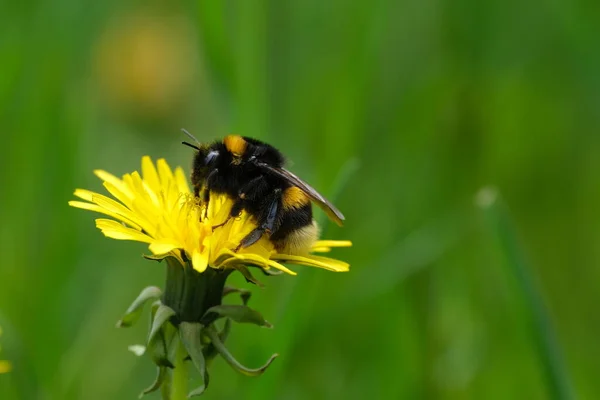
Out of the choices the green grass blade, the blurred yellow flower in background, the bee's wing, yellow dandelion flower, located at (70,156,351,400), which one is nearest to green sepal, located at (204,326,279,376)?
yellow dandelion flower, located at (70,156,351,400)

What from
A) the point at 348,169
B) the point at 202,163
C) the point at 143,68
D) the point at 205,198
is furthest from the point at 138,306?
the point at 143,68

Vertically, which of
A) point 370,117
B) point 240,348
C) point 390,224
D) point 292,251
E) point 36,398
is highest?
point 370,117

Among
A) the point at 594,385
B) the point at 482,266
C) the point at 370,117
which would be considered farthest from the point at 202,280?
the point at 370,117

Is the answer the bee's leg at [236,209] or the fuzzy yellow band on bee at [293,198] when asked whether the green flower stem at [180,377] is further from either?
the fuzzy yellow band on bee at [293,198]

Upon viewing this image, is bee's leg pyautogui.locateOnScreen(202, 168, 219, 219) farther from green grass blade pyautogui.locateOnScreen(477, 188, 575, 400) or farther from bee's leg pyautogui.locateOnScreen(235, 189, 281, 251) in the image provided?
green grass blade pyautogui.locateOnScreen(477, 188, 575, 400)

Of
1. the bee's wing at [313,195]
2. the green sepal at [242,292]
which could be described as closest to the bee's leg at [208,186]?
the bee's wing at [313,195]

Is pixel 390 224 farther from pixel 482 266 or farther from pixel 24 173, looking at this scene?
pixel 24 173
